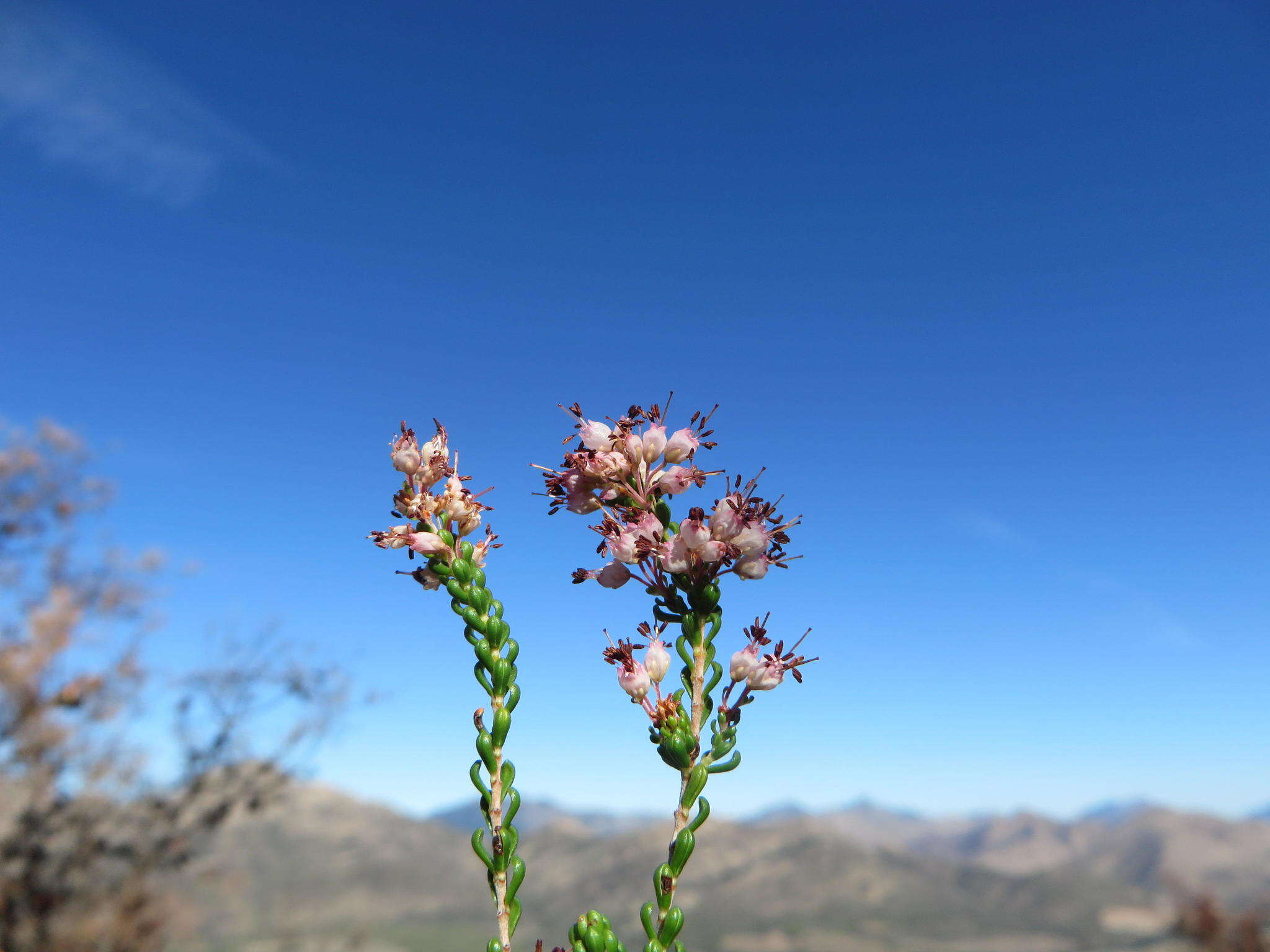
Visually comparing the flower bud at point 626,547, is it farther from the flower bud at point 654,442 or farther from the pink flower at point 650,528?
the flower bud at point 654,442

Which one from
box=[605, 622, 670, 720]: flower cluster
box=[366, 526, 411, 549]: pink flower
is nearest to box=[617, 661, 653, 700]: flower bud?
box=[605, 622, 670, 720]: flower cluster

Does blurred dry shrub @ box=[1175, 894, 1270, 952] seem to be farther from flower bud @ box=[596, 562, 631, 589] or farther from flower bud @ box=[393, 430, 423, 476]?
flower bud @ box=[393, 430, 423, 476]

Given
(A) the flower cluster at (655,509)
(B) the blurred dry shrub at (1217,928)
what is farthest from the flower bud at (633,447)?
(B) the blurred dry shrub at (1217,928)

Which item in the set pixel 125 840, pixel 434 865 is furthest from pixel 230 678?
pixel 434 865

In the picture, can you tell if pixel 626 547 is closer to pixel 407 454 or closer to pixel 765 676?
pixel 765 676

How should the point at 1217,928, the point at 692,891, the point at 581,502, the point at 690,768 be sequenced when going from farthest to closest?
the point at 692,891, the point at 1217,928, the point at 581,502, the point at 690,768

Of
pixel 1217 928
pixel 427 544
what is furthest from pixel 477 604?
pixel 1217 928
